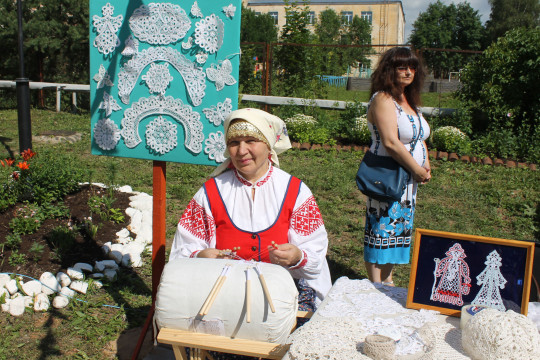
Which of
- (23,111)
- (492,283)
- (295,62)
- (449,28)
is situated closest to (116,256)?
(492,283)

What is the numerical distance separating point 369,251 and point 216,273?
1513mm

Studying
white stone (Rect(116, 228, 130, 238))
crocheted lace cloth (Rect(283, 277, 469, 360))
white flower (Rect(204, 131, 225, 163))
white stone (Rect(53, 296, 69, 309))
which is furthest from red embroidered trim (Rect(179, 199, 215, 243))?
white stone (Rect(116, 228, 130, 238))

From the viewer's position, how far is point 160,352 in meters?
2.89

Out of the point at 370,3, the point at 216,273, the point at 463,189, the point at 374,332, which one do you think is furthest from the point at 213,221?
the point at 370,3

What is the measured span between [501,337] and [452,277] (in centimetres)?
39

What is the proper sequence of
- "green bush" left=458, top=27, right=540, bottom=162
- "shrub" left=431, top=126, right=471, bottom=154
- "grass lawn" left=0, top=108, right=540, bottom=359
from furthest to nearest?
"green bush" left=458, top=27, right=540, bottom=162
"shrub" left=431, top=126, right=471, bottom=154
"grass lawn" left=0, top=108, right=540, bottom=359

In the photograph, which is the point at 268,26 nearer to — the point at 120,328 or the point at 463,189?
the point at 463,189

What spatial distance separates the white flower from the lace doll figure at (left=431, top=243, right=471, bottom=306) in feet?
3.81

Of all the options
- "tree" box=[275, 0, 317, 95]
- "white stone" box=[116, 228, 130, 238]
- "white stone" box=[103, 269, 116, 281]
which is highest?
"tree" box=[275, 0, 317, 95]

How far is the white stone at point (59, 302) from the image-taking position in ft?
10.7

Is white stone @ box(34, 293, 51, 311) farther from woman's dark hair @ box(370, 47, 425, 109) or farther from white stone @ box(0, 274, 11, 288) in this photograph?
woman's dark hair @ box(370, 47, 425, 109)

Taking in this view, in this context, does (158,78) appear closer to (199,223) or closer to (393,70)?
(199,223)

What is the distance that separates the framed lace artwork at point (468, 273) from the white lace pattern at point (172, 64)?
1251 mm

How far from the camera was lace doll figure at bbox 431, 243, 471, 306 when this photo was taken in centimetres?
182
